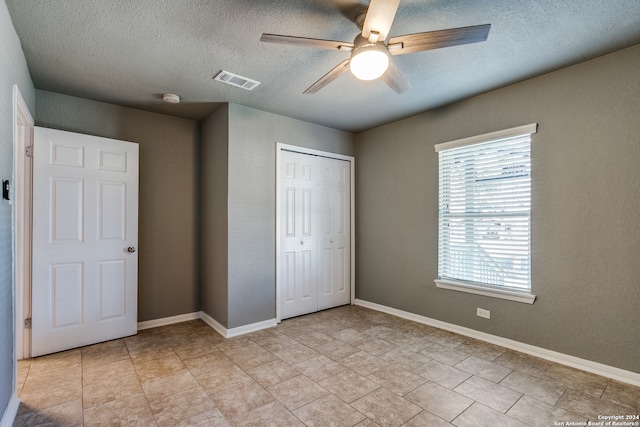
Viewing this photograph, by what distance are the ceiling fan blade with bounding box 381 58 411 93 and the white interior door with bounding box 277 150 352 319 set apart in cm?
187

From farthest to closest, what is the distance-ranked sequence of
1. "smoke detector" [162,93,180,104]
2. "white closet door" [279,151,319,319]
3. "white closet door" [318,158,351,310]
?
"white closet door" [318,158,351,310], "white closet door" [279,151,319,319], "smoke detector" [162,93,180,104]

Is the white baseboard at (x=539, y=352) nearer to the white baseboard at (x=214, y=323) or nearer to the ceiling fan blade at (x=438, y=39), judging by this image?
the white baseboard at (x=214, y=323)

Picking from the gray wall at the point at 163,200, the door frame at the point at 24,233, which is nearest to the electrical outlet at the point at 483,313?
the gray wall at the point at 163,200

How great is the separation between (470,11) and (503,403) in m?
2.58

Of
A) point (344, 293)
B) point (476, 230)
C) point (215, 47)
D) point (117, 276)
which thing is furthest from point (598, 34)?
point (117, 276)

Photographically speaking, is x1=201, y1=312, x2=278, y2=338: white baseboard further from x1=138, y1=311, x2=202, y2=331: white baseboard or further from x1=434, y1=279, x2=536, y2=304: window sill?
x1=434, y1=279, x2=536, y2=304: window sill

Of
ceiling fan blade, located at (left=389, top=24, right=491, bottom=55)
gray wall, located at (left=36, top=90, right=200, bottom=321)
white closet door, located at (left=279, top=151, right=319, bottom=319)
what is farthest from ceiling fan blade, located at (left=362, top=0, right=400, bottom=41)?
gray wall, located at (left=36, top=90, right=200, bottom=321)

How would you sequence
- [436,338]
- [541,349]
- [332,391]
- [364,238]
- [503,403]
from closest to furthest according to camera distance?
[503,403] → [332,391] → [541,349] → [436,338] → [364,238]

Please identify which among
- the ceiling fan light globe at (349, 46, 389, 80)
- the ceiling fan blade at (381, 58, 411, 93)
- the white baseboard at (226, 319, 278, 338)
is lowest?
the white baseboard at (226, 319, 278, 338)

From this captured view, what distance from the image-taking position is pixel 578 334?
8.69 ft

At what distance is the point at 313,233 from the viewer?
4.26m

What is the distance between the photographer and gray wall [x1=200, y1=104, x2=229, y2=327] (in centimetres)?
349

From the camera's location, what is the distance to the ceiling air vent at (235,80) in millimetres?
2822

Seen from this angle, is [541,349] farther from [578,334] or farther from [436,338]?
[436,338]
